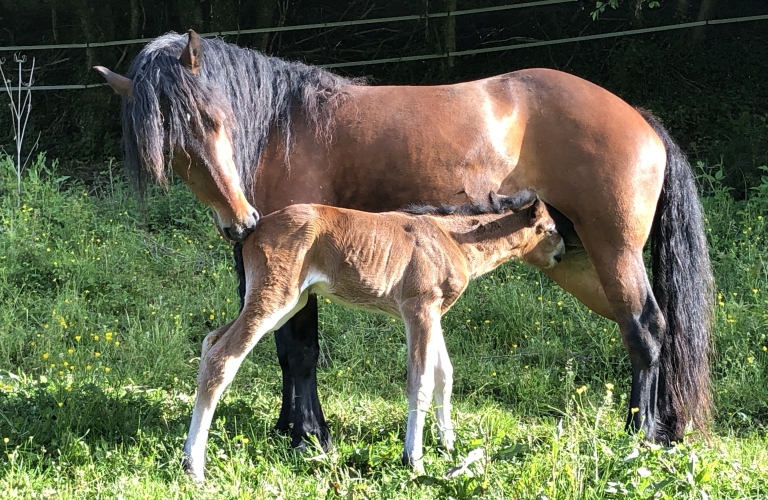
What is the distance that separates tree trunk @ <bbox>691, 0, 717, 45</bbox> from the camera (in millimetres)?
9297

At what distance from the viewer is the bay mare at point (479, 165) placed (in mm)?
4047

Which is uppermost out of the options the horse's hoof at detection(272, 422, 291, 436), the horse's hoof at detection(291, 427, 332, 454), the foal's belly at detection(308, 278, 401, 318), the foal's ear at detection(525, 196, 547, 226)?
the foal's ear at detection(525, 196, 547, 226)

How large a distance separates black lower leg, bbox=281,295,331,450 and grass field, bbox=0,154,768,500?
0.49 ft

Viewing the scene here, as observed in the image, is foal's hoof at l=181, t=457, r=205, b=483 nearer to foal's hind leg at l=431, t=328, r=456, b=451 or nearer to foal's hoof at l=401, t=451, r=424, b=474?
foal's hoof at l=401, t=451, r=424, b=474

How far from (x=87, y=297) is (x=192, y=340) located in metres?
1.19

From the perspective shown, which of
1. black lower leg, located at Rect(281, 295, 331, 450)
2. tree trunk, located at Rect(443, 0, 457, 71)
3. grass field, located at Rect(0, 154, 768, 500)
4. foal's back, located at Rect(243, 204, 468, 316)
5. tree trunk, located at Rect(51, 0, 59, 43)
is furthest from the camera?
tree trunk, located at Rect(51, 0, 59, 43)

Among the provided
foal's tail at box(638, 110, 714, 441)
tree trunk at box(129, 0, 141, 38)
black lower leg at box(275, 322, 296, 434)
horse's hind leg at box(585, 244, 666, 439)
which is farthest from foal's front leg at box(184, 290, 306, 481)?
tree trunk at box(129, 0, 141, 38)

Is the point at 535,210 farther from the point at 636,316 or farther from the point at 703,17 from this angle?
the point at 703,17

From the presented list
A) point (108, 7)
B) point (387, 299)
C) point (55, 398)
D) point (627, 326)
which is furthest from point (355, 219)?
point (108, 7)

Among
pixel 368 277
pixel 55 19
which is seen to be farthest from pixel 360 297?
pixel 55 19

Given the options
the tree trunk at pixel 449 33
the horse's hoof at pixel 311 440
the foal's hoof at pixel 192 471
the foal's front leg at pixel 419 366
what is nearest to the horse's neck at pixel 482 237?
the foal's front leg at pixel 419 366

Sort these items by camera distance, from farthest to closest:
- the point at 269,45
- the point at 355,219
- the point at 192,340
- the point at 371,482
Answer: the point at 269,45 < the point at 192,340 < the point at 355,219 < the point at 371,482

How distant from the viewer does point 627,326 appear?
420cm

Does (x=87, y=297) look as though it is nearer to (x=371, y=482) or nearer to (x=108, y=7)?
(x=371, y=482)
